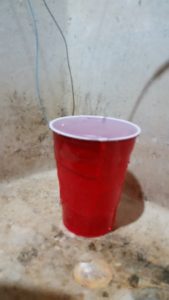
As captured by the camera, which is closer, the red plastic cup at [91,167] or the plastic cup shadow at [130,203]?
the red plastic cup at [91,167]

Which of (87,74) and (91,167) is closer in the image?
(91,167)

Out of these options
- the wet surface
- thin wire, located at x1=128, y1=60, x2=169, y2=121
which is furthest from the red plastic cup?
thin wire, located at x1=128, y1=60, x2=169, y2=121

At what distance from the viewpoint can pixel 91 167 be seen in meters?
0.92

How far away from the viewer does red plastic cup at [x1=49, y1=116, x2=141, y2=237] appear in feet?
2.93

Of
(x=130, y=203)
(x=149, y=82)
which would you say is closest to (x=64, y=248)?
(x=130, y=203)

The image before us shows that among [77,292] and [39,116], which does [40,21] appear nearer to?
[39,116]

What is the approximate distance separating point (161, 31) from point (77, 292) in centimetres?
86

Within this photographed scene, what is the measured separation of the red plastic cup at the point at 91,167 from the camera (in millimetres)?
893

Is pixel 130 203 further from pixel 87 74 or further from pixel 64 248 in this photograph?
pixel 87 74

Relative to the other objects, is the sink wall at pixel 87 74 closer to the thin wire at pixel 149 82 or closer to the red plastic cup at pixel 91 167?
the thin wire at pixel 149 82

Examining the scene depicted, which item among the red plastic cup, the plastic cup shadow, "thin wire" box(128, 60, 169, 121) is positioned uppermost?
"thin wire" box(128, 60, 169, 121)

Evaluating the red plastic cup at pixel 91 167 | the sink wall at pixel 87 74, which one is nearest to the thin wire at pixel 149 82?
the sink wall at pixel 87 74

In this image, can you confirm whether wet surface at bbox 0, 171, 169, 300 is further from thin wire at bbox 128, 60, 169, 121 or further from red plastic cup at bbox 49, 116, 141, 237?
thin wire at bbox 128, 60, 169, 121

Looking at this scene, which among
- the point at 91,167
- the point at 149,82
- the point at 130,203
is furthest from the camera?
the point at 130,203
